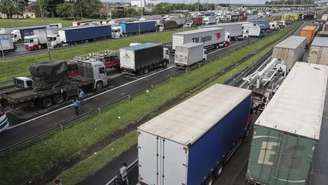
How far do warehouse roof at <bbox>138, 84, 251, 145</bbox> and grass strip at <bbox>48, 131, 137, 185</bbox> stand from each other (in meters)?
4.92

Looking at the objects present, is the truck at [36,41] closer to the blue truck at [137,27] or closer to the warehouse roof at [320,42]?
the blue truck at [137,27]

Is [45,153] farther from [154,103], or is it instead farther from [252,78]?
[252,78]

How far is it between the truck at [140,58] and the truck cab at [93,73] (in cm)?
538

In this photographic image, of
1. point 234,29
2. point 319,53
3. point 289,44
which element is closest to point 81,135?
point 289,44

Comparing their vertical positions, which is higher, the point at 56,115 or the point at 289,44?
the point at 289,44

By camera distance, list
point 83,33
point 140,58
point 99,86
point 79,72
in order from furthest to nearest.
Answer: point 83,33 < point 140,58 < point 79,72 < point 99,86

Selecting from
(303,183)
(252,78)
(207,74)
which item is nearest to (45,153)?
(303,183)

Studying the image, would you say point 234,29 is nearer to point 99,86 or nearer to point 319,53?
point 319,53

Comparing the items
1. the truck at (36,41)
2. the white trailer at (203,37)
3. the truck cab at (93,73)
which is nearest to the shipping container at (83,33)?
the truck at (36,41)

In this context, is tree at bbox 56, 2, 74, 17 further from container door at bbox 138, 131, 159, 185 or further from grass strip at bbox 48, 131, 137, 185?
container door at bbox 138, 131, 159, 185

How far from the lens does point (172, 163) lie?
10094 millimetres

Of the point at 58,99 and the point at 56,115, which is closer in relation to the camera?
the point at 56,115

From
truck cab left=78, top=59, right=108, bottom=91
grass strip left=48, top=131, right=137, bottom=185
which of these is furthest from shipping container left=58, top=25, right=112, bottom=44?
grass strip left=48, top=131, right=137, bottom=185

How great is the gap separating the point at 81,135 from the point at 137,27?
5767cm
